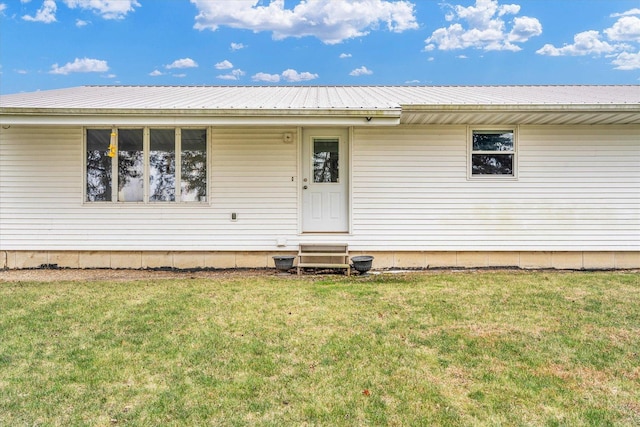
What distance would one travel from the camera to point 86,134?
702 centimetres

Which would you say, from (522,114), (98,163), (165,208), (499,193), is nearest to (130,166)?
(98,163)

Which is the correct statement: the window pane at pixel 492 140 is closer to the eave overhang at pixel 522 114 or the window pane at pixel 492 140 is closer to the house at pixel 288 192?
the house at pixel 288 192

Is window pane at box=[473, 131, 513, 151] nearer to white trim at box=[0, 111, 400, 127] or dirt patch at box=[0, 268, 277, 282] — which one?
white trim at box=[0, 111, 400, 127]

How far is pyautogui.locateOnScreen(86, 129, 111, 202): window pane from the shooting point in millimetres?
7031

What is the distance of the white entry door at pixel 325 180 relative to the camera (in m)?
7.28

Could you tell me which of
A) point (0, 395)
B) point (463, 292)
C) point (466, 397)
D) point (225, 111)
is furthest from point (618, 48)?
point (0, 395)

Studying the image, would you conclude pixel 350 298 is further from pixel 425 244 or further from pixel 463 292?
pixel 425 244

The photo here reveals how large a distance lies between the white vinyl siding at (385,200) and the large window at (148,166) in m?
0.19

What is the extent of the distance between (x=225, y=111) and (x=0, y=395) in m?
4.52

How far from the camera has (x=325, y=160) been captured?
7.36 meters

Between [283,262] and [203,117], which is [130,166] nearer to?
[203,117]

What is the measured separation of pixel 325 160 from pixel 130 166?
360cm

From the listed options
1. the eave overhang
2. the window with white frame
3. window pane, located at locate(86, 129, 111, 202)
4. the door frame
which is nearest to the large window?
window pane, located at locate(86, 129, 111, 202)

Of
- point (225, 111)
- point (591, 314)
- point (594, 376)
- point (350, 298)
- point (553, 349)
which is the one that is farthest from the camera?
→ point (225, 111)
